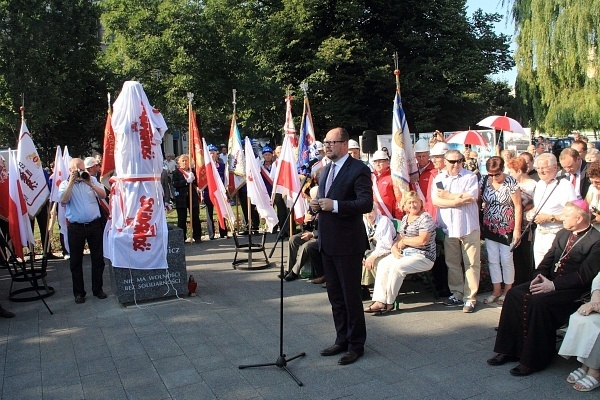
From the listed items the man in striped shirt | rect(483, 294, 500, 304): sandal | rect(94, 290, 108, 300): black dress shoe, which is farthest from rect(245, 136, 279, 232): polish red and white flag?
rect(483, 294, 500, 304): sandal

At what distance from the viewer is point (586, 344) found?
170 inches

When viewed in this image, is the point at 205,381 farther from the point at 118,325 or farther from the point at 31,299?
the point at 31,299

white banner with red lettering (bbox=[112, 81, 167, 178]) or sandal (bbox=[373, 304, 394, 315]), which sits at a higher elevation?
white banner with red lettering (bbox=[112, 81, 167, 178])

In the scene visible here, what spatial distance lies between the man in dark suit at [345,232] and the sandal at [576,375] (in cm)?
178

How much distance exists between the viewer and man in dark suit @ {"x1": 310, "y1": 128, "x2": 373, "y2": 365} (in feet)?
16.0

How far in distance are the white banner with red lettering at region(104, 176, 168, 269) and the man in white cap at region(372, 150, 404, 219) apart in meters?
3.06

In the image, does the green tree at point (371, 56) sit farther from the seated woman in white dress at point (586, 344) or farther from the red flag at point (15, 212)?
the seated woman in white dress at point (586, 344)

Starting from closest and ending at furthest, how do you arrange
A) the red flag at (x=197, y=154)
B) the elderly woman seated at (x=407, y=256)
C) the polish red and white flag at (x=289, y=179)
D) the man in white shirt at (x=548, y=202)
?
1. the man in white shirt at (x=548, y=202)
2. the elderly woman seated at (x=407, y=256)
3. the polish red and white flag at (x=289, y=179)
4. the red flag at (x=197, y=154)

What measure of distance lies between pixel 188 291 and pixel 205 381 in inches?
118

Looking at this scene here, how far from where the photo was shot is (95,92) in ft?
88.7

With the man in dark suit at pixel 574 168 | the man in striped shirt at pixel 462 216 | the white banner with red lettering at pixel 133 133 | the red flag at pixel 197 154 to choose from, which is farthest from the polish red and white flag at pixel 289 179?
the man in dark suit at pixel 574 168

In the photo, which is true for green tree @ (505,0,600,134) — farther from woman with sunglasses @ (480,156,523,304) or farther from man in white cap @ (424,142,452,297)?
woman with sunglasses @ (480,156,523,304)

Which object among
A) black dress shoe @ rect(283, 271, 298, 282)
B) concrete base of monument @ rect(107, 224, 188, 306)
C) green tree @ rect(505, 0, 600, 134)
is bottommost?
black dress shoe @ rect(283, 271, 298, 282)

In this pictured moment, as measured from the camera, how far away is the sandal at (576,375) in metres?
4.38
